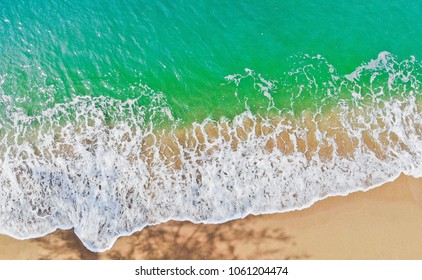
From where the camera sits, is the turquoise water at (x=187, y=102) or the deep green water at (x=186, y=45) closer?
the turquoise water at (x=187, y=102)

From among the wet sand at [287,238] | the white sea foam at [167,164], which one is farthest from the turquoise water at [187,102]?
the wet sand at [287,238]

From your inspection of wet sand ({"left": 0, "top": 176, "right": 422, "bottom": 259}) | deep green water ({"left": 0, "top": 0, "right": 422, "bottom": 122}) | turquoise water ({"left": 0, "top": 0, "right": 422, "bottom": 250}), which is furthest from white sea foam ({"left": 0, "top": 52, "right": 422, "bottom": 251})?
deep green water ({"left": 0, "top": 0, "right": 422, "bottom": 122})

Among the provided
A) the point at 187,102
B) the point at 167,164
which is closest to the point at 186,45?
the point at 187,102

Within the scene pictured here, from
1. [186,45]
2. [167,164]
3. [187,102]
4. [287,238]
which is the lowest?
[287,238]

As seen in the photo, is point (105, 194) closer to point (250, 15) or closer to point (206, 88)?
point (206, 88)

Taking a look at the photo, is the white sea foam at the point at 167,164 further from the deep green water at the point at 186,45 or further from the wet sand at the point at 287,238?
the deep green water at the point at 186,45

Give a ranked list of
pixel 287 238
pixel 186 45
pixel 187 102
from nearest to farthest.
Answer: pixel 287 238
pixel 187 102
pixel 186 45

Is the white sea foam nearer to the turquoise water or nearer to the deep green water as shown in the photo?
the turquoise water

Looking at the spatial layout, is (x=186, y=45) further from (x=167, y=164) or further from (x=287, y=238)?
(x=287, y=238)
